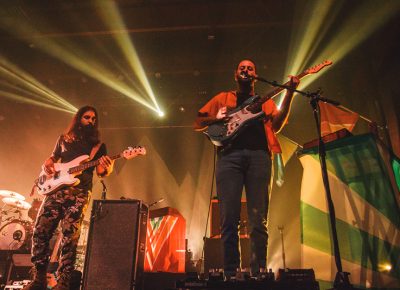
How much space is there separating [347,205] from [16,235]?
6691mm

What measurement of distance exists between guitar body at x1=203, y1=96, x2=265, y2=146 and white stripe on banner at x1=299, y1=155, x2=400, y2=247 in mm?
968

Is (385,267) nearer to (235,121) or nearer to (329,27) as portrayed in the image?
(235,121)

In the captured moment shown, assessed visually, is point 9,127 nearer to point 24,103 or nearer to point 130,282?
point 24,103

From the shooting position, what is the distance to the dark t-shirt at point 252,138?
274 cm

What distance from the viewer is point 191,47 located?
7309 mm

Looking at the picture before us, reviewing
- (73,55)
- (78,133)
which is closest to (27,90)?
(73,55)

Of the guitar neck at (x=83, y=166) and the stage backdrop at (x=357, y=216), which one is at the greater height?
the guitar neck at (x=83, y=166)

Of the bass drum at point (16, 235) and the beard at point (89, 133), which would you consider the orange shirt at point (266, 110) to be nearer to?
the beard at point (89, 133)

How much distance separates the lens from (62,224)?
3.26 meters

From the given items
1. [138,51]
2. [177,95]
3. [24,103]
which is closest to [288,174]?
[177,95]

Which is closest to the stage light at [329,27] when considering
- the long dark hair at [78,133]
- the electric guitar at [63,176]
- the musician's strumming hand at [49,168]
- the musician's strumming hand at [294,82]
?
the musician's strumming hand at [294,82]

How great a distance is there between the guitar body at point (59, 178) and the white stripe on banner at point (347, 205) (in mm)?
2582

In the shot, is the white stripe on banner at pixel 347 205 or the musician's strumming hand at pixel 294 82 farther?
the musician's strumming hand at pixel 294 82

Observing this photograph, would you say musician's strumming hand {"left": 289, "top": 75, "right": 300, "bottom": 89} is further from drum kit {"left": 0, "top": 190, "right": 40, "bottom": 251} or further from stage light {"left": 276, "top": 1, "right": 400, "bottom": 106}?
drum kit {"left": 0, "top": 190, "right": 40, "bottom": 251}
